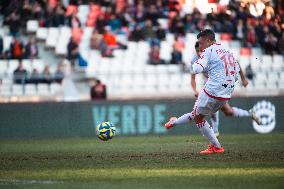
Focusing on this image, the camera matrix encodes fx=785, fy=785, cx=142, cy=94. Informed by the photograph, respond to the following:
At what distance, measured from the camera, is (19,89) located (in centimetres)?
2452

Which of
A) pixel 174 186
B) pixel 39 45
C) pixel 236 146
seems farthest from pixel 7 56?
pixel 174 186

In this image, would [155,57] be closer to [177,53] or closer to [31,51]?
[177,53]

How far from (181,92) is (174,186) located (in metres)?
15.3

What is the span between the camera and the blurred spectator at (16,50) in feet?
88.6

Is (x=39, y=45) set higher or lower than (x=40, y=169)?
higher

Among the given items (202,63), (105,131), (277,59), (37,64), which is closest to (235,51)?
(277,59)

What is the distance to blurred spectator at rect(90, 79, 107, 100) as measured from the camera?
2458 cm

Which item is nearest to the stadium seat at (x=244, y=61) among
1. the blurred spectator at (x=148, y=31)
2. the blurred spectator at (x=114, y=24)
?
the blurred spectator at (x=148, y=31)

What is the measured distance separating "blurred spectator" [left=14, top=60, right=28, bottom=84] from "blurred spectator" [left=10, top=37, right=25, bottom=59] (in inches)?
53.9

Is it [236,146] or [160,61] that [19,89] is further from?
[236,146]

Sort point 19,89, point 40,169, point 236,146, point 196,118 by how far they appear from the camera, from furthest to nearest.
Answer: point 19,89
point 236,146
point 196,118
point 40,169

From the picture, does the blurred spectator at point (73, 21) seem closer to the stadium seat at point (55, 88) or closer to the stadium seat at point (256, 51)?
the stadium seat at point (55, 88)

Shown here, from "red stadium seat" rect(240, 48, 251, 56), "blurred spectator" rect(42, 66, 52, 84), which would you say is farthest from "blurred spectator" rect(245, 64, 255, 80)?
"blurred spectator" rect(42, 66, 52, 84)

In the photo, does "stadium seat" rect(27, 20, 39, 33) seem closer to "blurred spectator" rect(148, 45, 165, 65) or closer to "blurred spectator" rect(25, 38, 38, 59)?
"blurred spectator" rect(25, 38, 38, 59)
